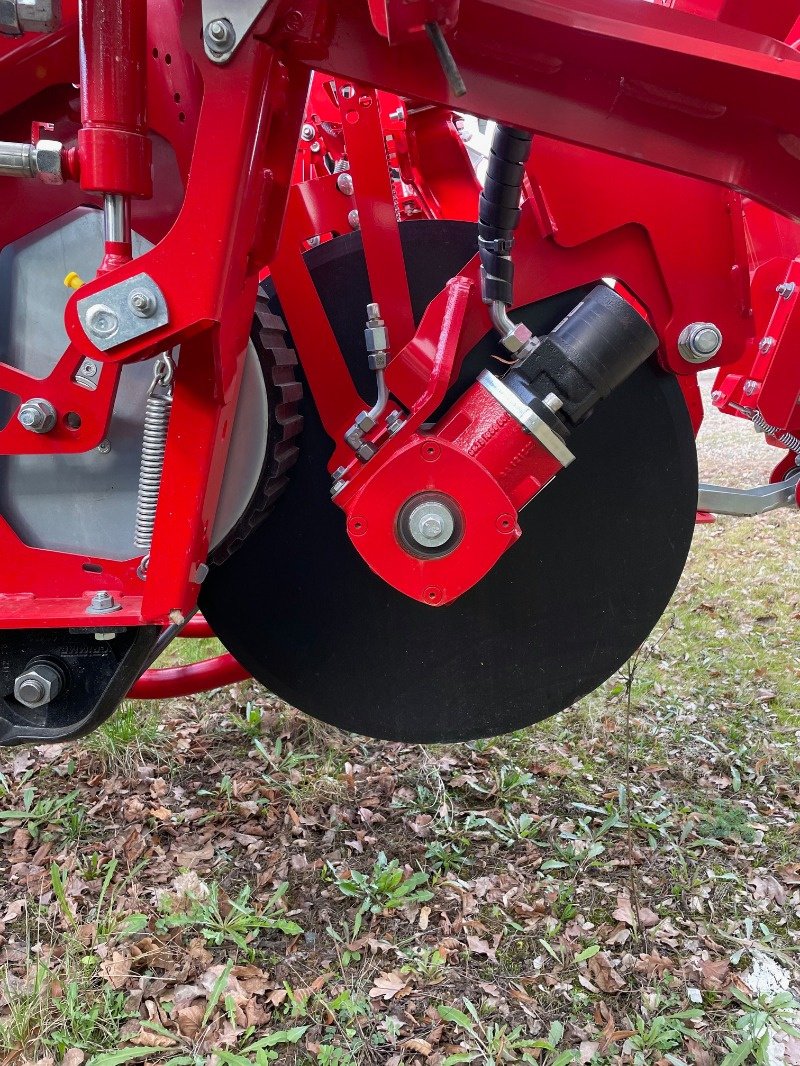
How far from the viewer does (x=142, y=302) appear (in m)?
1.05

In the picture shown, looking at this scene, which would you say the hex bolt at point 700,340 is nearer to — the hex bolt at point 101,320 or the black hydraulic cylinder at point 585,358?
the black hydraulic cylinder at point 585,358

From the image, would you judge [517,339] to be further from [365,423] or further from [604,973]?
[604,973]

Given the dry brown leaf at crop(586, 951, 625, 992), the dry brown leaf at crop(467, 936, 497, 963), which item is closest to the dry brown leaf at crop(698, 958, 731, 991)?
the dry brown leaf at crop(586, 951, 625, 992)

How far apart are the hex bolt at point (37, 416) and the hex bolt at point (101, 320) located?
291mm

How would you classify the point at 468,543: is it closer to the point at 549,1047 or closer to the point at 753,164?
the point at 753,164

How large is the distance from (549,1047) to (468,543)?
1038mm

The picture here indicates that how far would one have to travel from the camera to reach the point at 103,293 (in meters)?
1.06

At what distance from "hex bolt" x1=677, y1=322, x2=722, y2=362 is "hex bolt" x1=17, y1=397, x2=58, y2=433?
3.57 feet

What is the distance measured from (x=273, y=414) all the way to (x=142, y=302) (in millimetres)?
380

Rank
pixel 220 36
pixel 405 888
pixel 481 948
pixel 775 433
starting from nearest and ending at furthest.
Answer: pixel 220 36 < pixel 481 948 < pixel 405 888 < pixel 775 433

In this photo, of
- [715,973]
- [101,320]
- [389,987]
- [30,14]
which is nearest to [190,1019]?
[389,987]

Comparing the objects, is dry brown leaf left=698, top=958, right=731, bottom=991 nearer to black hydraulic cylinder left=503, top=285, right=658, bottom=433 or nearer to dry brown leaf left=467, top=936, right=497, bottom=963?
dry brown leaf left=467, top=936, right=497, bottom=963

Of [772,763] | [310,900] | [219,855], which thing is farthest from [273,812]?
[772,763]

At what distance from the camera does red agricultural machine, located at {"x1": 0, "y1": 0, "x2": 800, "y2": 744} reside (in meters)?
1.04
